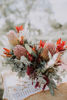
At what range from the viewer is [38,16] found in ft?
8.50

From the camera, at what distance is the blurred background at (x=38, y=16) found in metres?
2.54

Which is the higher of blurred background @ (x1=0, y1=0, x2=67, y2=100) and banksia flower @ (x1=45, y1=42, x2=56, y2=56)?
blurred background @ (x1=0, y1=0, x2=67, y2=100)

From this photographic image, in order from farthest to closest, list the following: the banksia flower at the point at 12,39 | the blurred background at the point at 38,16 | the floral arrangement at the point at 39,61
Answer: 1. the blurred background at the point at 38,16
2. the banksia flower at the point at 12,39
3. the floral arrangement at the point at 39,61

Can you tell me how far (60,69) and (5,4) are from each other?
7.23ft

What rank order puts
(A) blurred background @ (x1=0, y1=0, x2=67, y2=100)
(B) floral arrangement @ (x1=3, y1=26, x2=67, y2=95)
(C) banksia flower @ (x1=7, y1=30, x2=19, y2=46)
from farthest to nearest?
(A) blurred background @ (x1=0, y1=0, x2=67, y2=100) → (C) banksia flower @ (x1=7, y1=30, x2=19, y2=46) → (B) floral arrangement @ (x1=3, y1=26, x2=67, y2=95)

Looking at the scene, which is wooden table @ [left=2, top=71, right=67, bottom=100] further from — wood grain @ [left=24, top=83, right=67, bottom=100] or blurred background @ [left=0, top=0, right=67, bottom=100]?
blurred background @ [left=0, top=0, right=67, bottom=100]

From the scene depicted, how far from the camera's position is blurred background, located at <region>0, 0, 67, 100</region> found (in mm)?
2541

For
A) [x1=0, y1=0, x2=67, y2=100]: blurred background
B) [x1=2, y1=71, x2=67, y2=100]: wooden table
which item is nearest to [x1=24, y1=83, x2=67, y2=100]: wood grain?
[x1=2, y1=71, x2=67, y2=100]: wooden table

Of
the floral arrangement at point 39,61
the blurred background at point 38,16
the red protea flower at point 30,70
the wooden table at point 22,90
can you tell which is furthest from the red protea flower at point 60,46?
the blurred background at point 38,16

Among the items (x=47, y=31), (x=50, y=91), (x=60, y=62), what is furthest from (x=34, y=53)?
(x=47, y=31)

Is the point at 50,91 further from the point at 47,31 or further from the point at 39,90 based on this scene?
the point at 47,31

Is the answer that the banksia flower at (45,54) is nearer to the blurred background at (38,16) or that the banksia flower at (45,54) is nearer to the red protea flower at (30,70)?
the red protea flower at (30,70)

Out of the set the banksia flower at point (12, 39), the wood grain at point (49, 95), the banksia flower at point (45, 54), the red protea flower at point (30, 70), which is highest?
the banksia flower at point (12, 39)

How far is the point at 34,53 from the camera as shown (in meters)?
0.92
